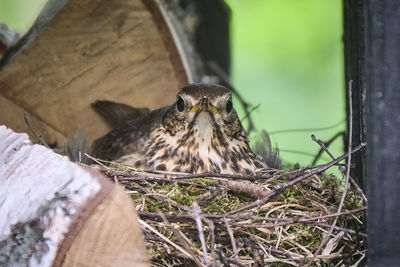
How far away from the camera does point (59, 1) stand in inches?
155

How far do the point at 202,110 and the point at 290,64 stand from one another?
10.6ft

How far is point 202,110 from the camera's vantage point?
12.0 feet

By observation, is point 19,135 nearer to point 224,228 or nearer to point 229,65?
point 224,228

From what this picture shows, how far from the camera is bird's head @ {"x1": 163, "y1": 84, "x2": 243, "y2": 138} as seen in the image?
368 cm

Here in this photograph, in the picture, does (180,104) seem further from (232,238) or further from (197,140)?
(232,238)

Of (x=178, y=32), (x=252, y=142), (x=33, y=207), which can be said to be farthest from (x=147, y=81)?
(x=33, y=207)

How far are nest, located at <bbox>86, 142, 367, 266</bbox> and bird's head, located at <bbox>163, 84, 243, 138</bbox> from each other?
42 cm

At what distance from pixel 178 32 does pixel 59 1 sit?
0.92m

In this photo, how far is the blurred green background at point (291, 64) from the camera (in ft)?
21.6

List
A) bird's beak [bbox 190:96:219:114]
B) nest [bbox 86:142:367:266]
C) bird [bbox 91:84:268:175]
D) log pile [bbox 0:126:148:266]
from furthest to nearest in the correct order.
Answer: bird [bbox 91:84:268:175] → bird's beak [bbox 190:96:219:114] → nest [bbox 86:142:367:266] → log pile [bbox 0:126:148:266]

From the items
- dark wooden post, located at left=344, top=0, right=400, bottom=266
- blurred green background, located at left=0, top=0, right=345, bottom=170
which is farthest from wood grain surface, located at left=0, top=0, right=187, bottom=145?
dark wooden post, located at left=344, top=0, right=400, bottom=266

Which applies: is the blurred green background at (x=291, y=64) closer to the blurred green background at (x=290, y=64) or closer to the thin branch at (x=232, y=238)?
the blurred green background at (x=290, y=64)

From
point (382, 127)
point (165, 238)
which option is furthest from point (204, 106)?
point (382, 127)

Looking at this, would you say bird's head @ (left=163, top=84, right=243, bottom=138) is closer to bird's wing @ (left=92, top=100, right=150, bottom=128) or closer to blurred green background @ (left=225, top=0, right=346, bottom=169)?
bird's wing @ (left=92, top=100, right=150, bottom=128)
